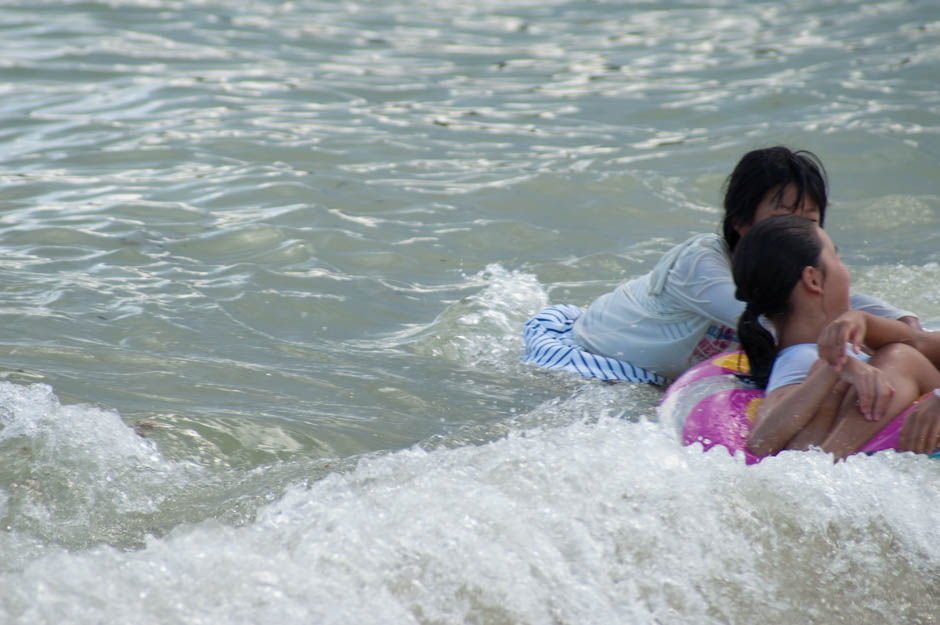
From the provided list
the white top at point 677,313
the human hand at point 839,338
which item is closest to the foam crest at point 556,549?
the human hand at point 839,338

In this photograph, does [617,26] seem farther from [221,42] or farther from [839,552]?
[839,552]

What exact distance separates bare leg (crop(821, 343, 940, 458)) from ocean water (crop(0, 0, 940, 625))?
0.32 feet

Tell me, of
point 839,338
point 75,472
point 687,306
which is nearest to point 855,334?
point 839,338

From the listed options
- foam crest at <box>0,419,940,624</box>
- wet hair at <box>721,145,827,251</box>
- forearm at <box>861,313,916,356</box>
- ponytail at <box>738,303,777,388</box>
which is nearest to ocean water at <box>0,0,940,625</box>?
foam crest at <box>0,419,940,624</box>

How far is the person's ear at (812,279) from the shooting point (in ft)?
11.6

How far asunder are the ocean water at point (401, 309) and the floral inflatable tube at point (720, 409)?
0.32ft

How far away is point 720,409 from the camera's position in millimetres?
3588

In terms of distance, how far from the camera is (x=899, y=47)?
37.5 feet

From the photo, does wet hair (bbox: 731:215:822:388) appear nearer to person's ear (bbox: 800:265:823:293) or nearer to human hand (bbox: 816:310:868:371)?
person's ear (bbox: 800:265:823:293)

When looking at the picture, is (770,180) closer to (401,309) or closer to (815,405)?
(815,405)

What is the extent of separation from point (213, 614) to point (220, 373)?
6.52ft

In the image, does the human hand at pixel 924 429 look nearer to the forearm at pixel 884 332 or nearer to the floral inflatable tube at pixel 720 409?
the floral inflatable tube at pixel 720 409

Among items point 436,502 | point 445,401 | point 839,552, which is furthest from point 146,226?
point 839,552

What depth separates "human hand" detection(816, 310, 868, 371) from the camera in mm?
3236
